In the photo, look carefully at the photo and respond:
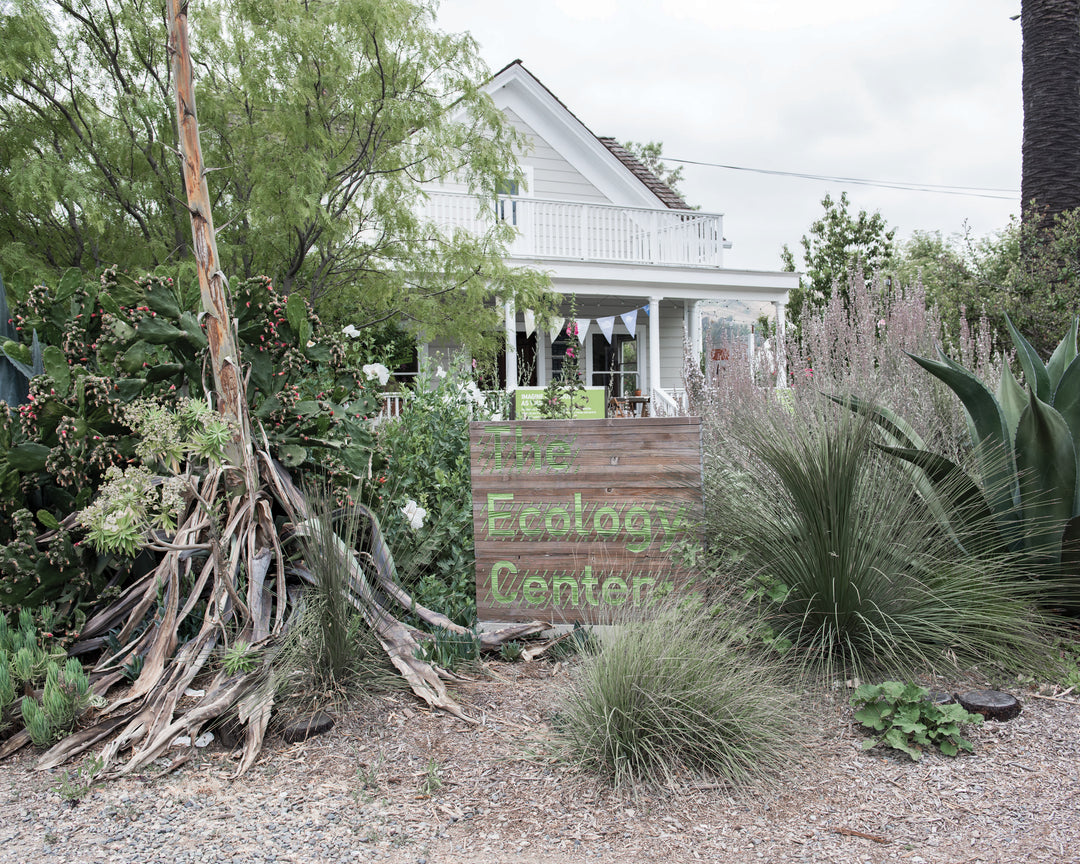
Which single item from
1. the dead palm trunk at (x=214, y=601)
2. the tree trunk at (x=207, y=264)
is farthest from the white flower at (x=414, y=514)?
the tree trunk at (x=207, y=264)

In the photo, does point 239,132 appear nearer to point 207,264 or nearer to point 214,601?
point 207,264

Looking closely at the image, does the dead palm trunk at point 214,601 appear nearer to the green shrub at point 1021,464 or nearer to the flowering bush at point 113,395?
the flowering bush at point 113,395

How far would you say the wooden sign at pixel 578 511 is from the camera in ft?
11.8

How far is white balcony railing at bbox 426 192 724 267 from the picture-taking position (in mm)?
12508

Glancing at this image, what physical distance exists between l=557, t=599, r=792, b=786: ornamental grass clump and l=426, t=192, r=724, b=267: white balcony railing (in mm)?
10295

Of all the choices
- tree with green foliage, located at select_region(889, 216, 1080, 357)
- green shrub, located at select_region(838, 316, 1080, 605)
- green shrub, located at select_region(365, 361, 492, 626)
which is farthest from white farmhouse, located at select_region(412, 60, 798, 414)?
green shrub, located at select_region(838, 316, 1080, 605)

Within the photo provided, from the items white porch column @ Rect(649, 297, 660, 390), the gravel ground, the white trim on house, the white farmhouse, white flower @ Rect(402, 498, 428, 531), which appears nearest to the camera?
the gravel ground

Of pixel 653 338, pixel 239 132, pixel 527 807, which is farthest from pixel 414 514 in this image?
pixel 653 338

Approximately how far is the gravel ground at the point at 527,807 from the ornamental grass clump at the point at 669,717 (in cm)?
Result: 8

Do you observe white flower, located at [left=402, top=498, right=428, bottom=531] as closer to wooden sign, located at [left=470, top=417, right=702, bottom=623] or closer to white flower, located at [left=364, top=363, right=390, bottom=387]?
wooden sign, located at [left=470, top=417, right=702, bottom=623]

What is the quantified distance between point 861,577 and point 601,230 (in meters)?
11.1

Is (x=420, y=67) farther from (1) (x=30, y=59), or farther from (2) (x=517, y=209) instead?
(2) (x=517, y=209)

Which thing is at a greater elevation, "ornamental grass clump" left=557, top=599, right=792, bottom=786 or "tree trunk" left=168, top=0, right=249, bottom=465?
"tree trunk" left=168, top=0, right=249, bottom=465

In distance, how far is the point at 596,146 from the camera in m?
15.2
